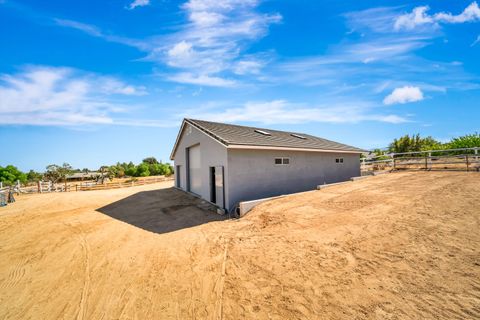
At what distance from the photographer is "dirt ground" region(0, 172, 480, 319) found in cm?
416

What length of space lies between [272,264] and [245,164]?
21.3 ft

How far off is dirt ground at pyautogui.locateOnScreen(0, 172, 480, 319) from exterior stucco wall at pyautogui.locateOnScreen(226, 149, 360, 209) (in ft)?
7.70

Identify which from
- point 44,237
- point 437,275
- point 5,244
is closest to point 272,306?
point 437,275

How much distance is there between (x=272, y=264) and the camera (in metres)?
5.61

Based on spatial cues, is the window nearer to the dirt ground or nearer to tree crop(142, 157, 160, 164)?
the dirt ground

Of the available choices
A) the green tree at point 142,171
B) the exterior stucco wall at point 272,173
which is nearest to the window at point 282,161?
the exterior stucco wall at point 272,173

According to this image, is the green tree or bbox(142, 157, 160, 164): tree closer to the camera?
the green tree

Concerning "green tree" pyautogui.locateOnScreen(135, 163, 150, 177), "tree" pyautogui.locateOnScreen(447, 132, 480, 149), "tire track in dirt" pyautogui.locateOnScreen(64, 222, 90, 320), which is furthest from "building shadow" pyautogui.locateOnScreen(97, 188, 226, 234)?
"green tree" pyautogui.locateOnScreen(135, 163, 150, 177)

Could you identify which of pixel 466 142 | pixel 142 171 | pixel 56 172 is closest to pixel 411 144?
pixel 466 142

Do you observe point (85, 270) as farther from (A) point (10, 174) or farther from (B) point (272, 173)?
(A) point (10, 174)

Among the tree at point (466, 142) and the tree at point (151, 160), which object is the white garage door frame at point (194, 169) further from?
the tree at point (151, 160)

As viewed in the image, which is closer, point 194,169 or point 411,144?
point 194,169

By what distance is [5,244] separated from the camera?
875cm

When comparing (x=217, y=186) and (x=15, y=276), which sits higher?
(x=217, y=186)
